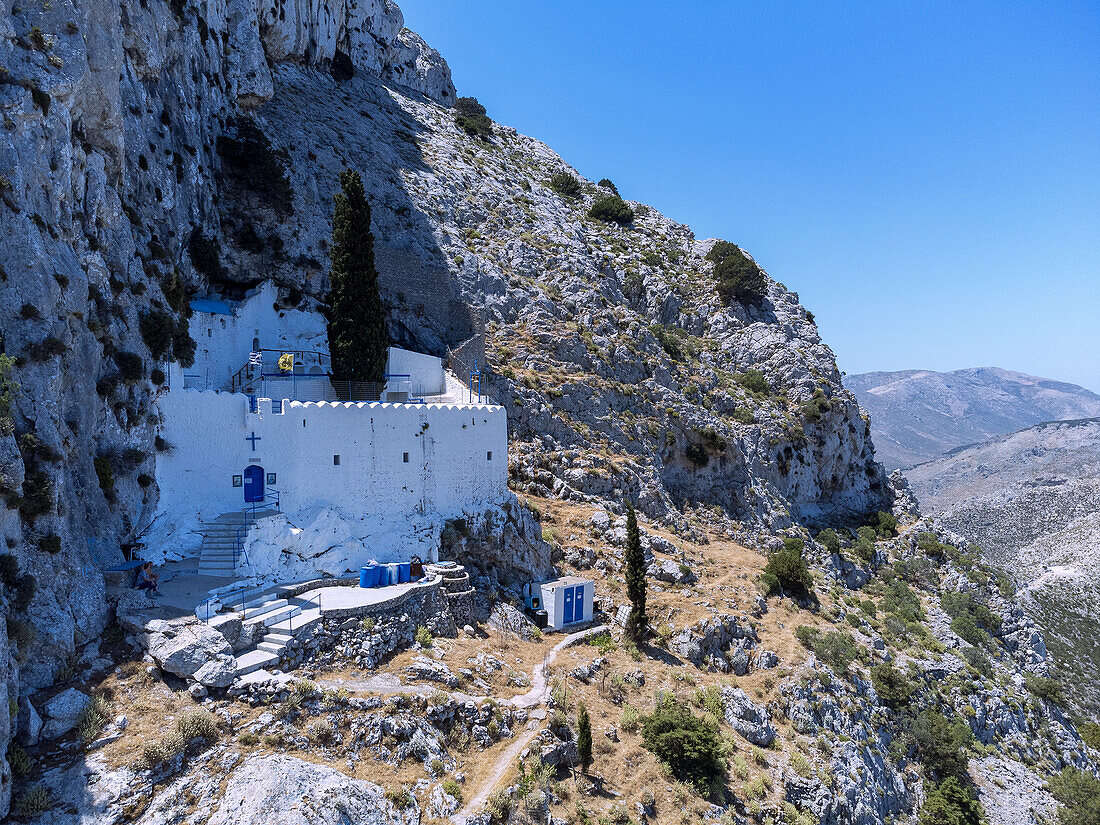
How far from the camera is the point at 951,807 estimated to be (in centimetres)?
2541

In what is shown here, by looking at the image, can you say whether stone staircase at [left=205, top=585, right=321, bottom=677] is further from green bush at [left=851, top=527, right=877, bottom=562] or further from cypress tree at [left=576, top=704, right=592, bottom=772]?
green bush at [left=851, top=527, right=877, bottom=562]

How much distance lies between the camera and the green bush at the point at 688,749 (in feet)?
64.6

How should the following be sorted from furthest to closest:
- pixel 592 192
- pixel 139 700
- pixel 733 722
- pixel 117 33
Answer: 1. pixel 592 192
2. pixel 733 722
3. pixel 117 33
4. pixel 139 700

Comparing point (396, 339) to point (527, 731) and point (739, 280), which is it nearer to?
point (527, 731)

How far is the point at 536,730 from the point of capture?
18.6 metres

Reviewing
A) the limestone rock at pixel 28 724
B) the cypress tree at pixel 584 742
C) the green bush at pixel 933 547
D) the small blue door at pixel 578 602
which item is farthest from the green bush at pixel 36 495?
the green bush at pixel 933 547

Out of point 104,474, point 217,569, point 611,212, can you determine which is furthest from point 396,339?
point 611,212

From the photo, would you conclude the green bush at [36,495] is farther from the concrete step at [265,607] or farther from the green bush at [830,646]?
the green bush at [830,646]

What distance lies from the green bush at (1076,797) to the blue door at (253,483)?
132ft

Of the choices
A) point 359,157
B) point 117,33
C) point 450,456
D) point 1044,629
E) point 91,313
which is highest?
point 359,157

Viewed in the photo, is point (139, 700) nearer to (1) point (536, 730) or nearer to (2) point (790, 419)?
(1) point (536, 730)

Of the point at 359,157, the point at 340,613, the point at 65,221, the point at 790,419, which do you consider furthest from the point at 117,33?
the point at 790,419

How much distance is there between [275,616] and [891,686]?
1170 inches

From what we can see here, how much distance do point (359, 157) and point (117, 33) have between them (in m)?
27.5
